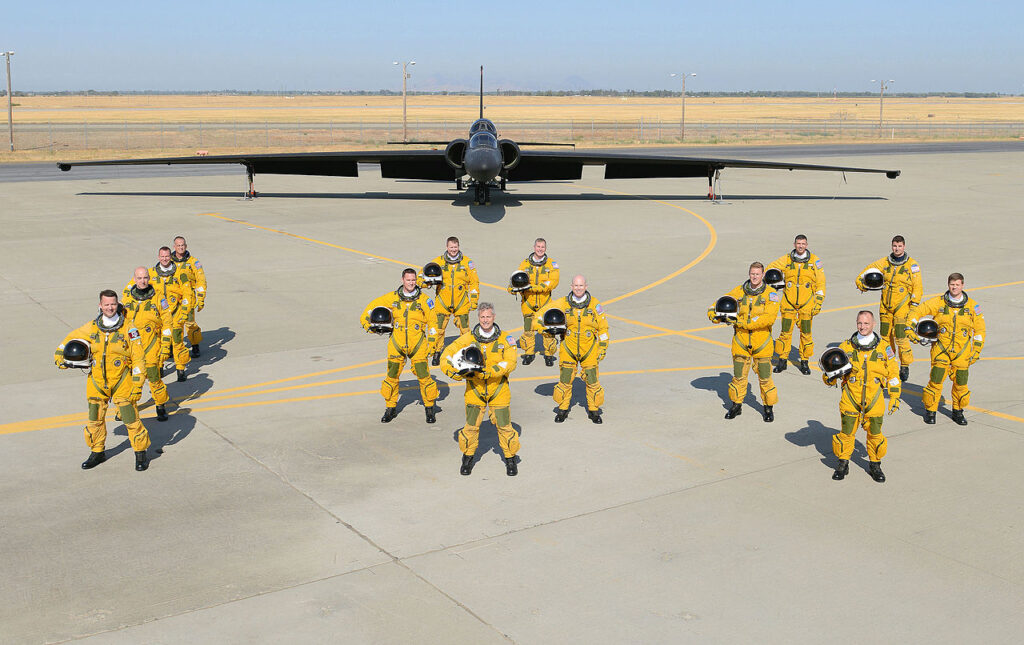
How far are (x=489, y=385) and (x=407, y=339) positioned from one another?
5.97 feet

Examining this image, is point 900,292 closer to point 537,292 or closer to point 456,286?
point 537,292

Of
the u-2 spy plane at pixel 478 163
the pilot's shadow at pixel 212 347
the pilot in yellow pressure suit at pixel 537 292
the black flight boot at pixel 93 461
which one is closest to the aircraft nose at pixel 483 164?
the u-2 spy plane at pixel 478 163

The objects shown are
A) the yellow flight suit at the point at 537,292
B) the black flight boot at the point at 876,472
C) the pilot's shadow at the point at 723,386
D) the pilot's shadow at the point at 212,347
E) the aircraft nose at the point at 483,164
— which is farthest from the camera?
the aircraft nose at the point at 483,164

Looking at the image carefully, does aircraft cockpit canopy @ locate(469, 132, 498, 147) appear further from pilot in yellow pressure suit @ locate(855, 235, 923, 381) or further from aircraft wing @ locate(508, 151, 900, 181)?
pilot in yellow pressure suit @ locate(855, 235, 923, 381)

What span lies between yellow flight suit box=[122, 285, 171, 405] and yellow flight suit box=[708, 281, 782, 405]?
6605 millimetres

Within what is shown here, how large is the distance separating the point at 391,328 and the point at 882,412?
540 centimetres

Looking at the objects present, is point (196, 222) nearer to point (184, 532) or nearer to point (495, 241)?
point (495, 241)

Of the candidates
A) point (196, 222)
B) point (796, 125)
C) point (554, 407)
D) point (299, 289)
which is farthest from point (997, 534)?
point (796, 125)

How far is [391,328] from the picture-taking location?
10.6 metres

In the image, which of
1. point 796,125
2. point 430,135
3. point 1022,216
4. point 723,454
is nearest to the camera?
point 723,454

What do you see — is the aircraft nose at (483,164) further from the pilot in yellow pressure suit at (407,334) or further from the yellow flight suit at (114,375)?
the yellow flight suit at (114,375)

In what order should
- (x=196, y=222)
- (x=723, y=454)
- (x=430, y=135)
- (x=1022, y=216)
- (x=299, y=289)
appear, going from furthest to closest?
(x=430, y=135)
(x=1022, y=216)
(x=196, y=222)
(x=299, y=289)
(x=723, y=454)

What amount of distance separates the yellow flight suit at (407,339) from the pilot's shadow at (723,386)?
12.8 ft

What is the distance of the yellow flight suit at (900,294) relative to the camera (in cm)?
1295
